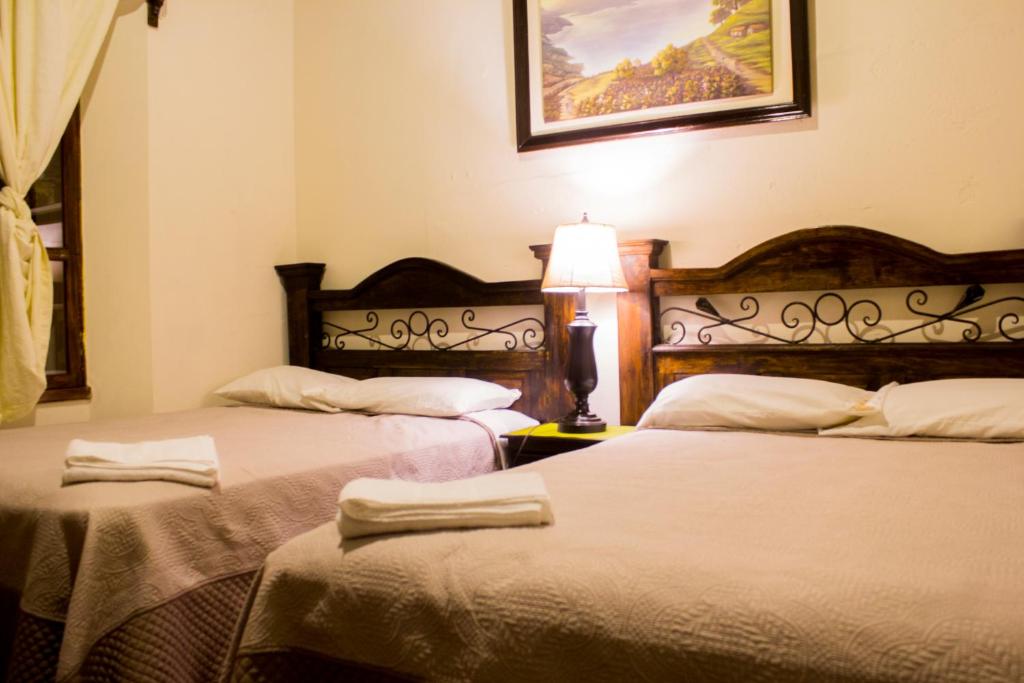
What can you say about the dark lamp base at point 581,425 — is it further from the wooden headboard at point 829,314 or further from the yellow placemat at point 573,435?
the wooden headboard at point 829,314

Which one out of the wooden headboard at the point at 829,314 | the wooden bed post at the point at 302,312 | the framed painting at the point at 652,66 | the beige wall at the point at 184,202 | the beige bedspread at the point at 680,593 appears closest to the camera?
the beige bedspread at the point at 680,593

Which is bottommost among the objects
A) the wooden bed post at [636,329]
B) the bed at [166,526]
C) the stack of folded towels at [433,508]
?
the bed at [166,526]

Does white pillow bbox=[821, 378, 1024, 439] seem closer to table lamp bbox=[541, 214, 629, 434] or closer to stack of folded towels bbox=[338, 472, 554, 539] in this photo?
table lamp bbox=[541, 214, 629, 434]

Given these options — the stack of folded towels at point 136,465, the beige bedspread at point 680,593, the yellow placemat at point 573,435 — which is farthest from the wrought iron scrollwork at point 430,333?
the beige bedspread at point 680,593

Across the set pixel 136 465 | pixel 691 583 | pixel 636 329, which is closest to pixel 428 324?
pixel 636 329

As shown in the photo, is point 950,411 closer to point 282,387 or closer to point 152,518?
point 152,518

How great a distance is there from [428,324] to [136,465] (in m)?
1.80

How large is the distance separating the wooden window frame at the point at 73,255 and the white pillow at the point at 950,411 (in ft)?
8.77

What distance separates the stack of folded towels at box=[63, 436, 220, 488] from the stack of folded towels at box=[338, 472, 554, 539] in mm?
644

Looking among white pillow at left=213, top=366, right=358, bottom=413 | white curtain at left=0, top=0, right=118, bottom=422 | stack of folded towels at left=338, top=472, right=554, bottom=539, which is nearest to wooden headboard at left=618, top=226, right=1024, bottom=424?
white pillow at left=213, top=366, right=358, bottom=413

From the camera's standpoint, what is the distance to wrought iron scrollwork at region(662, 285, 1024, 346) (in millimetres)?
2543

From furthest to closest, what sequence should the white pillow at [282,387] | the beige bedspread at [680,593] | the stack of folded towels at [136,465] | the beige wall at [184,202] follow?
the beige wall at [184,202] < the white pillow at [282,387] < the stack of folded towels at [136,465] < the beige bedspread at [680,593]

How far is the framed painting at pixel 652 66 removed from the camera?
285 centimetres

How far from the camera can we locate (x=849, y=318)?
2742 mm
